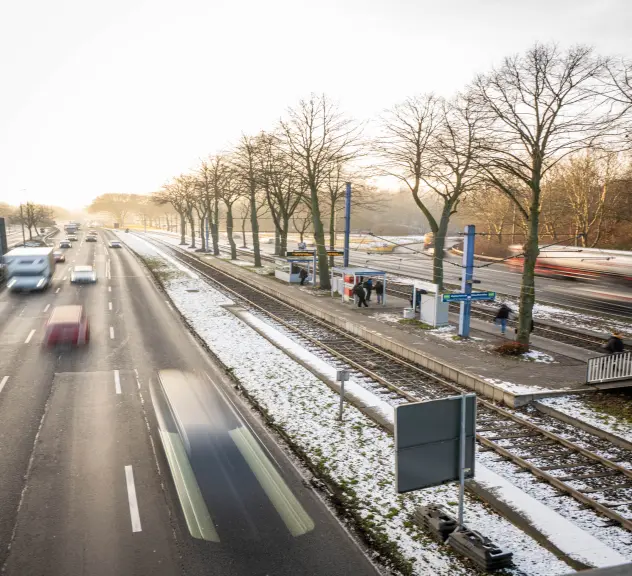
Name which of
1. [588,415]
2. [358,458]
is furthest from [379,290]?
[358,458]

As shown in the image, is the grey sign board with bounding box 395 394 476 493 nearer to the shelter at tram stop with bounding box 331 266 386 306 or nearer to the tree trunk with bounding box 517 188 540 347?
the tree trunk with bounding box 517 188 540 347

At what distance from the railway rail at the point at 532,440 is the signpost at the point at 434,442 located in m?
3.65

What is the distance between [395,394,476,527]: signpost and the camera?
7.44 m

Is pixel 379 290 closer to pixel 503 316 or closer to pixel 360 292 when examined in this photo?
pixel 360 292

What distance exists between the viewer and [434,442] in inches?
304

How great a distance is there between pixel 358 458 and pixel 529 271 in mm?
12194

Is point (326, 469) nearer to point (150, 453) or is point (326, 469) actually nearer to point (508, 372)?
point (150, 453)

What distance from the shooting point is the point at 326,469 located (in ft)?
36.0

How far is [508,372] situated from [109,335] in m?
17.1

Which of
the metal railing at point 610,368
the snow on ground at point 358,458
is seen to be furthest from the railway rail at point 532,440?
the metal railing at point 610,368

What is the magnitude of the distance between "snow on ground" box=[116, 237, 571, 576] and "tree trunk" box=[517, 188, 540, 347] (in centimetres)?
894

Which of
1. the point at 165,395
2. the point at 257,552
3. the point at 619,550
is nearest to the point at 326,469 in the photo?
the point at 257,552

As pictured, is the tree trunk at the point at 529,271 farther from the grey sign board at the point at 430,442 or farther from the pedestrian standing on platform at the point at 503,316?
the grey sign board at the point at 430,442

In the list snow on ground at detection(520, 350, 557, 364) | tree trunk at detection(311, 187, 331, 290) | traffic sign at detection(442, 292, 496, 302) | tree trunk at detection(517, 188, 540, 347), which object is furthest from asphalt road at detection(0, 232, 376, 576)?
tree trunk at detection(311, 187, 331, 290)
